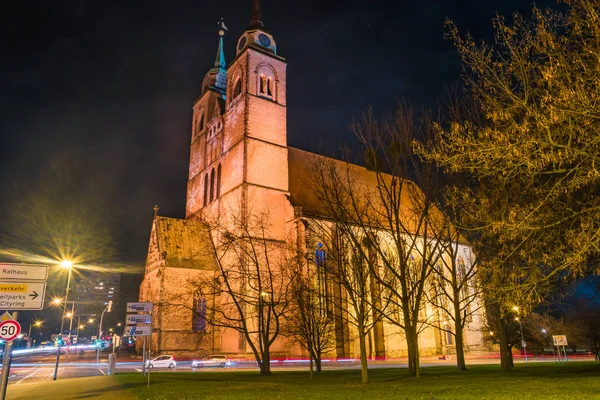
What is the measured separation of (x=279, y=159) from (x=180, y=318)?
1636 cm

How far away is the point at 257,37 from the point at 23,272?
39.3 metres

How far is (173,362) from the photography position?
108ft

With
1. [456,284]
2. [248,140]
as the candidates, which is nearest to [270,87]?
[248,140]

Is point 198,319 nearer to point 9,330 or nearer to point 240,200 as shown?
point 240,200

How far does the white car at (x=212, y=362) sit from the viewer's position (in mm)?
32281

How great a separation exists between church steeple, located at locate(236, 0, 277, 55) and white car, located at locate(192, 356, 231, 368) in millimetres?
28377

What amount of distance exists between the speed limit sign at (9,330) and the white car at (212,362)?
25.0 meters

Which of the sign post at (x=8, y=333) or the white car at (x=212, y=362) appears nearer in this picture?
the sign post at (x=8, y=333)

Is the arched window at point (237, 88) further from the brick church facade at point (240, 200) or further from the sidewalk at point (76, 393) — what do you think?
the sidewalk at point (76, 393)

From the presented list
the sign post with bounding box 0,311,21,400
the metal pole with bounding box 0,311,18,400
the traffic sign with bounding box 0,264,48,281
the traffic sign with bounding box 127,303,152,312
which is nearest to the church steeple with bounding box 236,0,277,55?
the traffic sign with bounding box 127,303,152,312

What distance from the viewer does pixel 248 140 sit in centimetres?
3994

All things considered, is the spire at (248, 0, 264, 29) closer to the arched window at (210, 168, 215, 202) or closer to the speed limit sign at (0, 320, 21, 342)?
the arched window at (210, 168, 215, 202)

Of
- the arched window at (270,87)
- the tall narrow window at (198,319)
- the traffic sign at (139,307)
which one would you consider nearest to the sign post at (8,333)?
the traffic sign at (139,307)

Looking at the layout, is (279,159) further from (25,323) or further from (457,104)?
(25,323)
